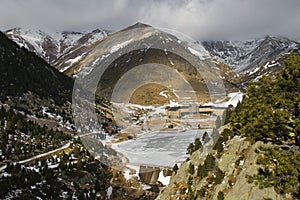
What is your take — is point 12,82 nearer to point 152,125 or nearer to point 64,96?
point 64,96

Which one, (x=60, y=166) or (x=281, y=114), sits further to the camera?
(x=60, y=166)

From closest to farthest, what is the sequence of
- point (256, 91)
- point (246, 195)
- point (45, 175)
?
point (256, 91) → point (246, 195) → point (45, 175)

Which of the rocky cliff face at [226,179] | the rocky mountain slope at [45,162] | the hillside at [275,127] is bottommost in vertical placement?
the rocky mountain slope at [45,162]

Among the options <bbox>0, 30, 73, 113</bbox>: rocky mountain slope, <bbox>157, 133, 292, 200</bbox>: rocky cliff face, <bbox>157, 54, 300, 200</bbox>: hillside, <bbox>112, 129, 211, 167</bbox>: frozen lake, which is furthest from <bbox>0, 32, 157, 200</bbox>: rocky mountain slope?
<bbox>157, 54, 300, 200</bbox>: hillside

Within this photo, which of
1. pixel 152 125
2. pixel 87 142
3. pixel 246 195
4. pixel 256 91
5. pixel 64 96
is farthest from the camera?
pixel 152 125

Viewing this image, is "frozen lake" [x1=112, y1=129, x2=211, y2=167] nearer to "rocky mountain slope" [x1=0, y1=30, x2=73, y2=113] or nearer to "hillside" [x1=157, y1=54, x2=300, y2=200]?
"rocky mountain slope" [x1=0, y1=30, x2=73, y2=113]

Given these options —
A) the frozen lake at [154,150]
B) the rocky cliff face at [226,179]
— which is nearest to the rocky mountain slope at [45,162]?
the frozen lake at [154,150]

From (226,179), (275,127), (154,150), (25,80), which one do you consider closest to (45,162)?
(154,150)

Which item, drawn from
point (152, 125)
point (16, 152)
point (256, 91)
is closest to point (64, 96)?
point (152, 125)

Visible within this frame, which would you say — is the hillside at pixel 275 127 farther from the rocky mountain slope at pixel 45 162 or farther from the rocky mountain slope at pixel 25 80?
the rocky mountain slope at pixel 25 80

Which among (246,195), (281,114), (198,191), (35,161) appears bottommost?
(35,161)

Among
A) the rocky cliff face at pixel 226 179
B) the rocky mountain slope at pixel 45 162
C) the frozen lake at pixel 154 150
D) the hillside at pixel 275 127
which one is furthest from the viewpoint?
the frozen lake at pixel 154 150
